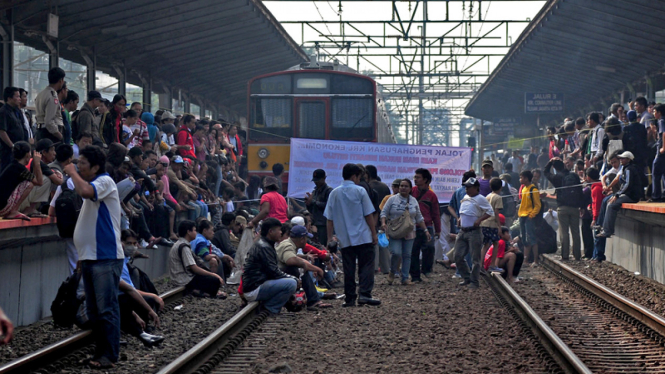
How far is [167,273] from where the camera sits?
1361cm

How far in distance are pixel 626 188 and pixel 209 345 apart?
8.19 meters

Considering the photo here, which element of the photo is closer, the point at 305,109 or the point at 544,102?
the point at 305,109

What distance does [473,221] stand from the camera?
37.4 feet

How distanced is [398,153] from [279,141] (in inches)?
140

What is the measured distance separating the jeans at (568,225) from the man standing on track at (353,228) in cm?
640

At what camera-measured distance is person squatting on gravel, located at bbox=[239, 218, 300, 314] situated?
29.6ft

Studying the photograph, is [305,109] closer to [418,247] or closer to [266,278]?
[418,247]

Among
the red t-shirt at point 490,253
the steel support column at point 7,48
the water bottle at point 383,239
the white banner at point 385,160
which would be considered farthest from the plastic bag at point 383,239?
the steel support column at point 7,48

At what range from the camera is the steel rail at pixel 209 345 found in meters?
6.02

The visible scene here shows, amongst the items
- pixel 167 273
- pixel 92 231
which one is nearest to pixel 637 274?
pixel 167 273

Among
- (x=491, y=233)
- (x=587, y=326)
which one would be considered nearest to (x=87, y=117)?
(x=491, y=233)

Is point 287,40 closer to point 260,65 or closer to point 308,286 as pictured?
point 260,65

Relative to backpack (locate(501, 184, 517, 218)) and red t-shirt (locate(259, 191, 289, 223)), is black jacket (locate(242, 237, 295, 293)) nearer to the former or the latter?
red t-shirt (locate(259, 191, 289, 223))

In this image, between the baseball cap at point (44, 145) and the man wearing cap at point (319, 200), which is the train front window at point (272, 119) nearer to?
the man wearing cap at point (319, 200)
